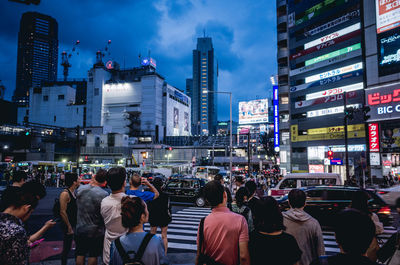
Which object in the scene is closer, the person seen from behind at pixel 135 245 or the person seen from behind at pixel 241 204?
the person seen from behind at pixel 135 245

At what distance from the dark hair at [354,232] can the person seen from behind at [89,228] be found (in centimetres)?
390

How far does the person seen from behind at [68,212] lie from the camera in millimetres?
5184

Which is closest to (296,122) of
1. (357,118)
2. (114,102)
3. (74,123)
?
(357,118)

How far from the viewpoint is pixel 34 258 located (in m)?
6.87

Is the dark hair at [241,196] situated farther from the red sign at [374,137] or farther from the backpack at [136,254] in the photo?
the red sign at [374,137]

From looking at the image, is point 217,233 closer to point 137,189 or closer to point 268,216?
point 268,216

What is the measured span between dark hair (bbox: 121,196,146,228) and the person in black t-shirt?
50.9 inches

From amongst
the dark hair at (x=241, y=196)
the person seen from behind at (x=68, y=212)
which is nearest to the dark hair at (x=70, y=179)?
the person seen from behind at (x=68, y=212)

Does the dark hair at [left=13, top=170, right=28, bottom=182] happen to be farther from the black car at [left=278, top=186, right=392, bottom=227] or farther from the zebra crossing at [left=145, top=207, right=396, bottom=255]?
the black car at [left=278, top=186, right=392, bottom=227]

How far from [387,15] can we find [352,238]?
3737 centimetres

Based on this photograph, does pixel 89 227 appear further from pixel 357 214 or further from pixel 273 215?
pixel 357 214

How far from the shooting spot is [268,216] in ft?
9.48

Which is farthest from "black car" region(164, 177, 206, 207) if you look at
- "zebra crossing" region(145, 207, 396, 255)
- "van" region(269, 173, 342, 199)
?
"van" region(269, 173, 342, 199)

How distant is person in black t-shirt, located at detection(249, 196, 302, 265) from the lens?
2.80m
